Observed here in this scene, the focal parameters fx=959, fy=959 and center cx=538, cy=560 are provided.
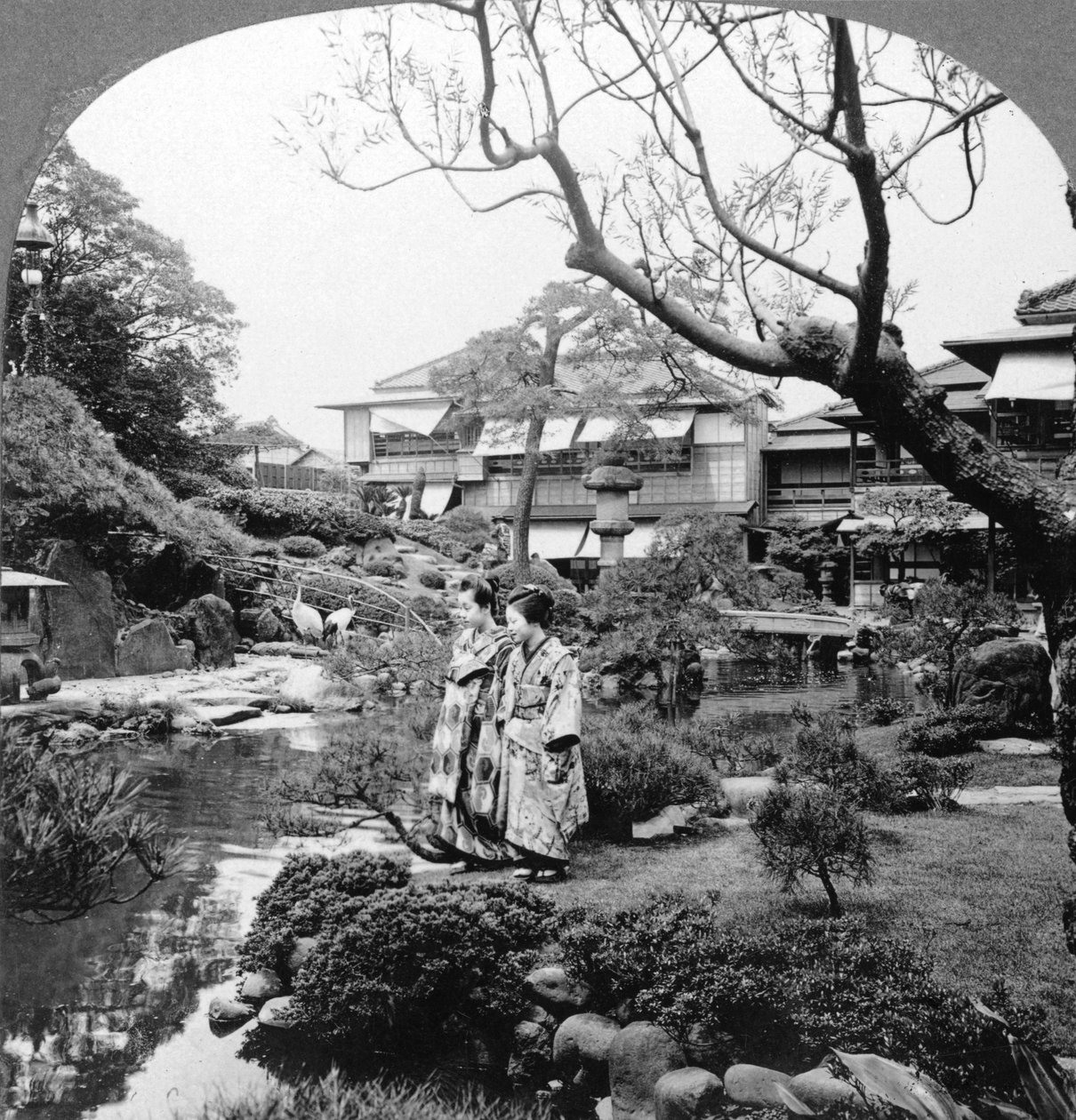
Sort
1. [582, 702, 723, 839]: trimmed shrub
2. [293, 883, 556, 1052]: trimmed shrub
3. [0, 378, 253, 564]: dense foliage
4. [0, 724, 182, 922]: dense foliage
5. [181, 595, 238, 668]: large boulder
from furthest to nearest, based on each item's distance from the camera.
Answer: [181, 595, 238, 668]: large boulder, [582, 702, 723, 839]: trimmed shrub, [0, 378, 253, 564]: dense foliage, [0, 724, 182, 922]: dense foliage, [293, 883, 556, 1052]: trimmed shrub

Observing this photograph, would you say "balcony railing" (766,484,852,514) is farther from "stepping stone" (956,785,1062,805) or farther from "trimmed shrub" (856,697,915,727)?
"stepping stone" (956,785,1062,805)

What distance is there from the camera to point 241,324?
318 cm

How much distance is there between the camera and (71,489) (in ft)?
10.3

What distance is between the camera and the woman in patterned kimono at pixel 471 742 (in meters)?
3.04

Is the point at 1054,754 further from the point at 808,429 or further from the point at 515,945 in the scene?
the point at 515,945

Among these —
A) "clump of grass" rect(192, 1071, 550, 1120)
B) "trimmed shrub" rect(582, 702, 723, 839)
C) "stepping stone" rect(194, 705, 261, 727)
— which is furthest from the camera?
"stepping stone" rect(194, 705, 261, 727)

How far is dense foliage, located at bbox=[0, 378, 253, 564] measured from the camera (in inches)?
117

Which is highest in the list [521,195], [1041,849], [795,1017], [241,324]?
[521,195]

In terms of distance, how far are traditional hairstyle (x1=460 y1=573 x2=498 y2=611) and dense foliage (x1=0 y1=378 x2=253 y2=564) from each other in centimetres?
79

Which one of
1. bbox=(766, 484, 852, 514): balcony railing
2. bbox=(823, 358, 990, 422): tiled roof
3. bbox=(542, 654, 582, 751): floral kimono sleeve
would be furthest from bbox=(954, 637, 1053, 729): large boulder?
bbox=(542, 654, 582, 751): floral kimono sleeve

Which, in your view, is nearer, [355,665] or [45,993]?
[45,993]

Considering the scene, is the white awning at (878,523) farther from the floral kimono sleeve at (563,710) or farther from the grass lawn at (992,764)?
the floral kimono sleeve at (563,710)

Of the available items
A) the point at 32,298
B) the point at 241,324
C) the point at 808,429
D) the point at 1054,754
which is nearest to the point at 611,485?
the point at 808,429

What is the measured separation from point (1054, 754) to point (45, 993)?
318 centimetres
